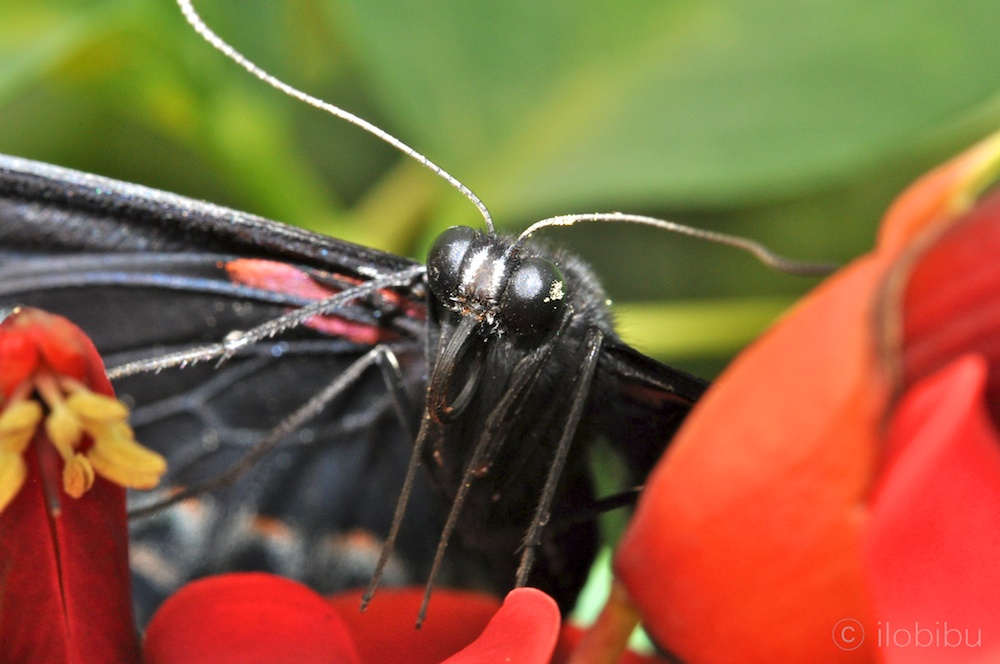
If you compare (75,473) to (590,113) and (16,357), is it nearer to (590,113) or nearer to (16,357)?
(16,357)

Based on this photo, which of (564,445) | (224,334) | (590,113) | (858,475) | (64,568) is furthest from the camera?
(590,113)

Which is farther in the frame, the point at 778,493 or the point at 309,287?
the point at 309,287

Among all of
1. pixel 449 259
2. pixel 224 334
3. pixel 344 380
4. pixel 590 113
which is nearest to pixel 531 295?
pixel 449 259

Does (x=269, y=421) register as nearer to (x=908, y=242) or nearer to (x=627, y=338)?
(x=627, y=338)

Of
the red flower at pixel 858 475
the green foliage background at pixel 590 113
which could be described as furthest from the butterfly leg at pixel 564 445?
the green foliage background at pixel 590 113

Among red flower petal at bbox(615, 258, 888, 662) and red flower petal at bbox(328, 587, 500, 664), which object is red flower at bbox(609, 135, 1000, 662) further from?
red flower petal at bbox(328, 587, 500, 664)

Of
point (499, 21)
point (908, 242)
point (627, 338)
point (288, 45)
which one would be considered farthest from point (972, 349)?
point (288, 45)

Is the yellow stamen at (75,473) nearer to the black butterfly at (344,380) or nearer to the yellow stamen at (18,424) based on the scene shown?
the yellow stamen at (18,424)
